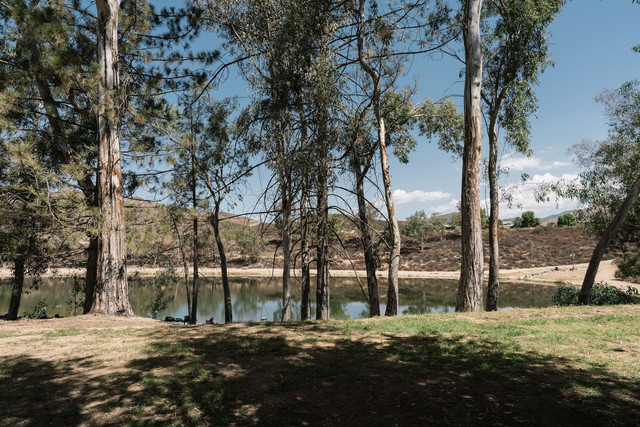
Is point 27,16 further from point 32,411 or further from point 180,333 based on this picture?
point 32,411

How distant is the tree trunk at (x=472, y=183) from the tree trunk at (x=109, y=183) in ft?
21.6

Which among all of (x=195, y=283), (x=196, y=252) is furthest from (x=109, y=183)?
(x=196, y=252)

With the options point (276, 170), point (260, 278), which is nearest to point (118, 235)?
point (276, 170)

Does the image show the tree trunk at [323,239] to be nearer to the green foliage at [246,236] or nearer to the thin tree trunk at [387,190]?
the green foliage at [246,236]

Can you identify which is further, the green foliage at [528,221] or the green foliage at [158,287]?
the green foliage at [528,221]

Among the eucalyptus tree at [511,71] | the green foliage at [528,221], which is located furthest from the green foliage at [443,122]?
the green foliage at [528,221]

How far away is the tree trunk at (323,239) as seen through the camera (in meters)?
7.82

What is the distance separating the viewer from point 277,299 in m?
28.3

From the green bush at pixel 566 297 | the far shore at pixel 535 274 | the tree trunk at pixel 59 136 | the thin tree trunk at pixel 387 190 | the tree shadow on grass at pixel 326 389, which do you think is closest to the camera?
the tree shadow on grass at pixel 326 389

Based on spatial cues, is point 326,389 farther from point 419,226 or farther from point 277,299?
point 419,226

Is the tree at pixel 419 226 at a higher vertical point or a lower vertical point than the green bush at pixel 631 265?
higher

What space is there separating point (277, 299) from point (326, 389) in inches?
1005

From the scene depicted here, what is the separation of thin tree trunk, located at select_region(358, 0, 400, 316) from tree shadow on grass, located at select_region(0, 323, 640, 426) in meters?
4.56

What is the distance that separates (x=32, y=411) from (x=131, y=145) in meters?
7.99
